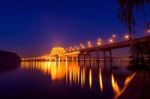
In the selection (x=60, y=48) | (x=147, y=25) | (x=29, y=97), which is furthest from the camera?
(x=60, y=48)

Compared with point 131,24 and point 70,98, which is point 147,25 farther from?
point 131,24

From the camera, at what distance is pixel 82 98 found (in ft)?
65.5

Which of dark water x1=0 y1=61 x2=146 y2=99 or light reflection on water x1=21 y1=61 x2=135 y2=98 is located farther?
light reflection on water x1=21 y1=61 x2=135 y2=98

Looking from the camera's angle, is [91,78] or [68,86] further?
[91,78]

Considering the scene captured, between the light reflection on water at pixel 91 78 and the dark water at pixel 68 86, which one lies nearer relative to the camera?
the dark water at pixel 68 86

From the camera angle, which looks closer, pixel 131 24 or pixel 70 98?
pixel 70 98

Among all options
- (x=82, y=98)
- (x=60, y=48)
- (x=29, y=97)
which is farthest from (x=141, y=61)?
(x=60, y=48)

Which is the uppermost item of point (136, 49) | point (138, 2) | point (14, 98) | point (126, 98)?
point (138, 2)

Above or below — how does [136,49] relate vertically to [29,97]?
above

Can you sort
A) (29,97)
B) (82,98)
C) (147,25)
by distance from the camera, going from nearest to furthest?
(147,25) → (82,98) → (29,97)

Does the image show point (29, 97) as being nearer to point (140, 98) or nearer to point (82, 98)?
point (82, 98)

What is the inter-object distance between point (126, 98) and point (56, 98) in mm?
12158

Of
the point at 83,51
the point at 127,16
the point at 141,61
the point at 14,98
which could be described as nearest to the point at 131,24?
the point at 127,16

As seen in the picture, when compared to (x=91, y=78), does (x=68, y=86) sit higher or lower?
lower
